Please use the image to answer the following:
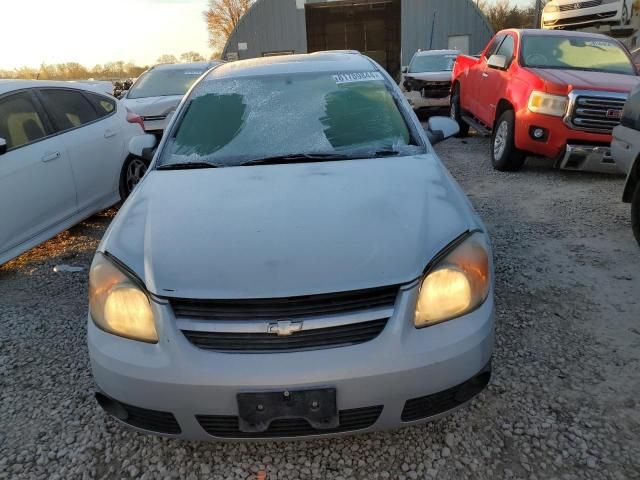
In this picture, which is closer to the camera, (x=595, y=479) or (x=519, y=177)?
(x=595, y=479)

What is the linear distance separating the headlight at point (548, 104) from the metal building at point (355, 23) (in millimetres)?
20531

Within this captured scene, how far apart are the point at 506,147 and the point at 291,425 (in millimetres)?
5625

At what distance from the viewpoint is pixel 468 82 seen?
8.36 metres

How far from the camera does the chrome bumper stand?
5570 mm

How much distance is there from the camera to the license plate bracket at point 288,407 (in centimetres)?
165

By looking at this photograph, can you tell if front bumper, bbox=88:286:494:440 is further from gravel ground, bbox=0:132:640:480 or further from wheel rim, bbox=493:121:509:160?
wheel rim, bbox=493:121:509:160

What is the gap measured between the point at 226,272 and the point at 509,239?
3.13 m

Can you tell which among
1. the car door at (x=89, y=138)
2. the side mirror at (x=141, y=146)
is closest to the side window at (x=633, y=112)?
the side mirror at (x=141, y=146)

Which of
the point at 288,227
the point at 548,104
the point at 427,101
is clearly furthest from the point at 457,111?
the point at 288,227

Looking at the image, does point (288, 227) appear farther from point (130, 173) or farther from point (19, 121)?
point (130, 173)

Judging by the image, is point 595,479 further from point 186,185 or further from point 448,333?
point 186,185

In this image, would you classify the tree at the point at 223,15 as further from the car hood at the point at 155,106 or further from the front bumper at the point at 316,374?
the front bumper at the point at 316,374

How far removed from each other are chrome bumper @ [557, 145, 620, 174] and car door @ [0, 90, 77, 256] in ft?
17.5

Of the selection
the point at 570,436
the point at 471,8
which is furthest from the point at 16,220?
the point at 471,8
